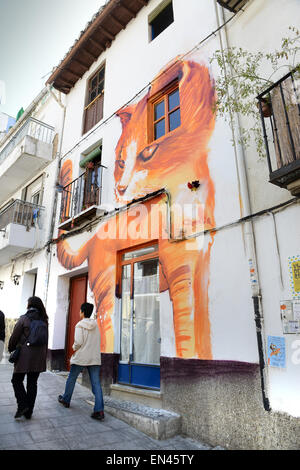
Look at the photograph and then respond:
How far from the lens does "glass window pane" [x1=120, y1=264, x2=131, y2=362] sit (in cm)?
603

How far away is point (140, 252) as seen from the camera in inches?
246

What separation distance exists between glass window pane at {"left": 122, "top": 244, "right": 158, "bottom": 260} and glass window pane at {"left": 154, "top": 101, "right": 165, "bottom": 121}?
3.04 m

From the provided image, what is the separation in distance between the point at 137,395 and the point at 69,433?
1.57 metres

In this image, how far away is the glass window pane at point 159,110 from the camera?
682 cm

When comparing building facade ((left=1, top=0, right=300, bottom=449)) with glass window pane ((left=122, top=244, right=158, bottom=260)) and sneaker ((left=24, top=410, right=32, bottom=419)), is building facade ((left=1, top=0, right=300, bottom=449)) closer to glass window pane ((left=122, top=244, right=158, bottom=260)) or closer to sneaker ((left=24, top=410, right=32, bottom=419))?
glass window pane ((left=122, top=244, right=158, bottom=260))

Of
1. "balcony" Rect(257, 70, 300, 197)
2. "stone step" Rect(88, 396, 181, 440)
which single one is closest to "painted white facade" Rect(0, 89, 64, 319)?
"stone step" Rect(88, 396, 181, 440)

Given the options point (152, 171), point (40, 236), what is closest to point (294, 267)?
point (152, 171)

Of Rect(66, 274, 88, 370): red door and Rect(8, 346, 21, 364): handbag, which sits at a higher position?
Rect(66, 274, 88, 370): red door

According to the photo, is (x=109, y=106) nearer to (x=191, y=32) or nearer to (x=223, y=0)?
(x=191, y=32)

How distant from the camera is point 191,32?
6320mm

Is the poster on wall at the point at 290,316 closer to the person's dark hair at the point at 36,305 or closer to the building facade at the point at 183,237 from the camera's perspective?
the building facade at the point at 183,237

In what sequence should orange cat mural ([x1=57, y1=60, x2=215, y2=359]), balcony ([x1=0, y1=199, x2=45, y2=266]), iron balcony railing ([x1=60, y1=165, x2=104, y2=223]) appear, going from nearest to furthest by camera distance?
orange cat mural ([x1=57, y1=60, x2=215, y2=359])
iron balcony railing ([x1=60, y1=165, x2=104, y2=223])
balcony ([x1=0, y1=199, x2=45, y2=266])

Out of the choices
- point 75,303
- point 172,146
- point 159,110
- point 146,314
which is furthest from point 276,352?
point 75,303

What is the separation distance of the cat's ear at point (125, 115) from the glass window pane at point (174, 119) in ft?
4.51
